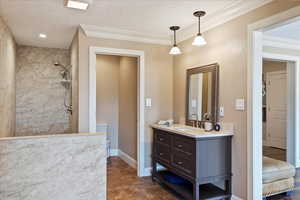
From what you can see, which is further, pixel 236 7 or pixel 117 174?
pixel 117 174

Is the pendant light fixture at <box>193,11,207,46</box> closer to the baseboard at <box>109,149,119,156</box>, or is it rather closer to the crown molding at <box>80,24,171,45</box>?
the crown molding at <box>80,24,171,45</box>

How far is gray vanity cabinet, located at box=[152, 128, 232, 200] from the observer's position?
2.63 m

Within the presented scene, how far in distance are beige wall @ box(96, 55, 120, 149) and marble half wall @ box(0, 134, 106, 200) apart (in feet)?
9.78

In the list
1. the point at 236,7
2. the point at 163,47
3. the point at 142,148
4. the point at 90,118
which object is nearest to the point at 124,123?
the point at 142,148

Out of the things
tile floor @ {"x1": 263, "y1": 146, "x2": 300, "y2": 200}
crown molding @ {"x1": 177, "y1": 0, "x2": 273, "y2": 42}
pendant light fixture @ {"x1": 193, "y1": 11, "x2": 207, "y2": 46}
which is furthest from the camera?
tile floor @ {"x1": 263, "y1": 146, "x2": 300, "y2": 200}

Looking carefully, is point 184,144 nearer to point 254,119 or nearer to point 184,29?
point 254,119

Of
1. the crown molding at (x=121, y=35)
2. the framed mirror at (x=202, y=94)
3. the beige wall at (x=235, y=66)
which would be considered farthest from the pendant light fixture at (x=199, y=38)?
the crown molding at (x=121, y=35)

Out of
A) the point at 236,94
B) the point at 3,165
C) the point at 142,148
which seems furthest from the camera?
the point at 142,148

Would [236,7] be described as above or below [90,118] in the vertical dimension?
above

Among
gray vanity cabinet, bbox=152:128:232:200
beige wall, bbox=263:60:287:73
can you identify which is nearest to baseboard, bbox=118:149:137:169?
gray vanity cabinet, bbox=152:128:232:200

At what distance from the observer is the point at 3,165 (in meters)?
1.95

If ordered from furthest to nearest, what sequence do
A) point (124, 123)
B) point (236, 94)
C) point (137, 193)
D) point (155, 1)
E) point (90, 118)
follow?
1. point (124, 123)
2. point (90, 118)
3. point (137, 193)
4. point (236, 94)
5. point (155, 1)

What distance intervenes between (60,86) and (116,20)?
2.57 m

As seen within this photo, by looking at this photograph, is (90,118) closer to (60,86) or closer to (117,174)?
(117,174)
